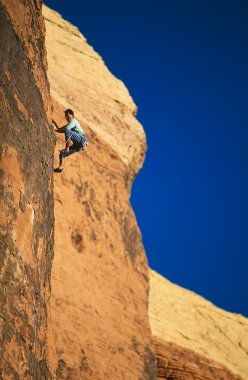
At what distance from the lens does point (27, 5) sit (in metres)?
6.92

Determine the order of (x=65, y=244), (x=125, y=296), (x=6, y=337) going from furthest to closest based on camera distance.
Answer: (x=125, y=296) < (x=65, y=244) < (x=6, y=337)

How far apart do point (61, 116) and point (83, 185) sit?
8.06 feet

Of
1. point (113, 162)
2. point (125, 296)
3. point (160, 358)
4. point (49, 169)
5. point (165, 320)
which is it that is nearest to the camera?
point (49, 169)

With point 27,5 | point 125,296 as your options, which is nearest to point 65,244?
point 125,296

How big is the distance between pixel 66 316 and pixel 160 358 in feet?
25.7

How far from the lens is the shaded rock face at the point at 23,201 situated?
4.74m

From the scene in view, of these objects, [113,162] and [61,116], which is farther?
[113,162]

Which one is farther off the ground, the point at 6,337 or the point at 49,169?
the point at 49,169

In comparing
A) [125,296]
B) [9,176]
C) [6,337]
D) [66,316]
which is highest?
[125,296]

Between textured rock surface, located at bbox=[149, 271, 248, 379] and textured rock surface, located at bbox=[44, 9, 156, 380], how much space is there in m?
4.78

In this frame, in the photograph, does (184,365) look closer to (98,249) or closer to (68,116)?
(98,249)

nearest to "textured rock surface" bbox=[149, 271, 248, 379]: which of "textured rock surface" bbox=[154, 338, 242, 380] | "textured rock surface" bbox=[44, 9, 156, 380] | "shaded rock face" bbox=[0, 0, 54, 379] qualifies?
"textured rock surface" bbox=[154, 338, 242, 380]

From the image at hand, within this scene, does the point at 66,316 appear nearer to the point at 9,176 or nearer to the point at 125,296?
the point at 125,296

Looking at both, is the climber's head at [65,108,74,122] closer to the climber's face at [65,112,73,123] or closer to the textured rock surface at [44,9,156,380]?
the climber's face at [65,112,73,123]
